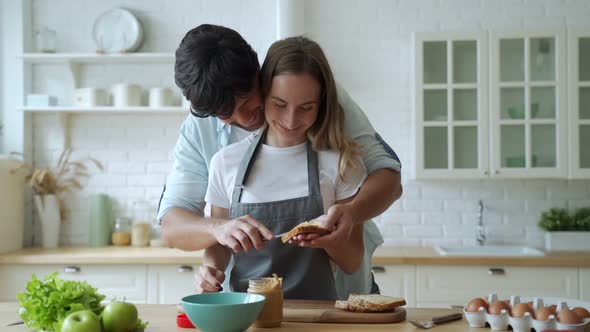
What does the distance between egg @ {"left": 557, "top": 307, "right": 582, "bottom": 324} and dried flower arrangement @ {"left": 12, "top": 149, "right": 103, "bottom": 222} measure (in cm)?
385

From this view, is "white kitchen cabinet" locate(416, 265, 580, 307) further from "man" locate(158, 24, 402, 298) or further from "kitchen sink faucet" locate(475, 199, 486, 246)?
"man" locate(158, 24, 402, 298)

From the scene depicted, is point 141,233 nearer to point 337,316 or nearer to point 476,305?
point 337,316

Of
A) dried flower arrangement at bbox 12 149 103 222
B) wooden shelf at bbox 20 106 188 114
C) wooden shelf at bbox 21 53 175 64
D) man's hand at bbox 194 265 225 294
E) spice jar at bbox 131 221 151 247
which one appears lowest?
spice jar at bbox 131 221 151 247

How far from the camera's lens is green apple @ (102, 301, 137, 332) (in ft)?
5.97

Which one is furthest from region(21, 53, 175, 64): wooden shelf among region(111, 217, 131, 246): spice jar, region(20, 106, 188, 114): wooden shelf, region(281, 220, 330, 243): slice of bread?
region(281, 220, 330, 243): slice of bread

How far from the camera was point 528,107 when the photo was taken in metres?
4.58

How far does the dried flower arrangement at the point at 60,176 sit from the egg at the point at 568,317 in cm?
385

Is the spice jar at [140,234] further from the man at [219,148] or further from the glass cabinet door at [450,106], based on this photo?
the man at [219,148]

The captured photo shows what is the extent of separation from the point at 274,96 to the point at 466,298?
2.55 metres

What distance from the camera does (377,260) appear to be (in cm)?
429

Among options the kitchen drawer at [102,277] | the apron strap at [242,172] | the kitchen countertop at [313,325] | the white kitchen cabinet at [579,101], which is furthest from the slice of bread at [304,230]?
the white kitchen cabinet at [579,101]

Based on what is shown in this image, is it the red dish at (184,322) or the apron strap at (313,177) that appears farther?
the apron strap at (313,177)

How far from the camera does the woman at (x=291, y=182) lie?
90.6 inches

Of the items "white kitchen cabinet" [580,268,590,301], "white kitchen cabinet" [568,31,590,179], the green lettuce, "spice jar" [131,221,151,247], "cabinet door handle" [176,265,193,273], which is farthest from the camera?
"spice jar" [131,221,151,247]
